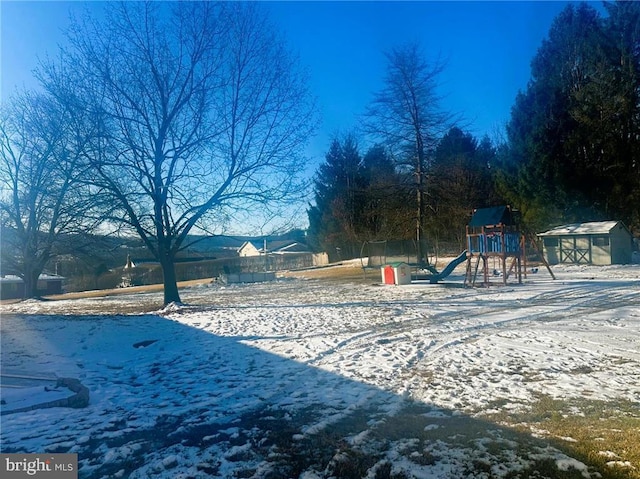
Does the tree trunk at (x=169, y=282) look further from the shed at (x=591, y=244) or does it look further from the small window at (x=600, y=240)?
the small window at (x=600, y=240)

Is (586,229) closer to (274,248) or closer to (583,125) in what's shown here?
(583,125)

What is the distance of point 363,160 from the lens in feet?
163

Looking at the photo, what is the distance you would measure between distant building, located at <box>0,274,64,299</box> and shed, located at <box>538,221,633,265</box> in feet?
139

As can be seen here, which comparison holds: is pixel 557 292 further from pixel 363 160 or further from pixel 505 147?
pixel 363 160

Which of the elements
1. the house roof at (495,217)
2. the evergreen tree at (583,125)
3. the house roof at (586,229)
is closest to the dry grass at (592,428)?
the house roof at (495,217)

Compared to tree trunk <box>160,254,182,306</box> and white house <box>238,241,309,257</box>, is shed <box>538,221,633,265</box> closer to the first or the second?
tree trunk <box>160,254,182,306</box>

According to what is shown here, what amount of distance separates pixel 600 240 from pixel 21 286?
48.0 meters

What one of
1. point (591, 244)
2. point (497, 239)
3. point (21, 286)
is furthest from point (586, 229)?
point (21, 286)

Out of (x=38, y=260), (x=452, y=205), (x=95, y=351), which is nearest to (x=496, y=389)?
(x=95, y=351)

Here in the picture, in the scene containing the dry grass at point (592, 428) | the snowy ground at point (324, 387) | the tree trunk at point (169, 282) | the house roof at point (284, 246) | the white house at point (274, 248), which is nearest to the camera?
the dry grass at point (592, 428)

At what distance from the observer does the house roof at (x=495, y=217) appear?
64.7 feet

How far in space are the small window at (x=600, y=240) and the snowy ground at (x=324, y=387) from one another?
60.1 ft

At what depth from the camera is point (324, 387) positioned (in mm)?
6129

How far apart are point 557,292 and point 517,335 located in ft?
26.0
